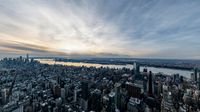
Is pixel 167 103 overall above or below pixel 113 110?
above

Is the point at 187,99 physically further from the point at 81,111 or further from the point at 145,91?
the point at 81,111

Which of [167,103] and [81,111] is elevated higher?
[167,103]

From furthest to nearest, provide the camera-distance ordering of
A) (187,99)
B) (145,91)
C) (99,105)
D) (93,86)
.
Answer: (93,86) → (145,91) → (187,99) → (99,105)

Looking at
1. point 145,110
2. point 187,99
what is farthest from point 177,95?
point 145,110

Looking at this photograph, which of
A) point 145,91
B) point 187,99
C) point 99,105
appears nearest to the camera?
point 99,105

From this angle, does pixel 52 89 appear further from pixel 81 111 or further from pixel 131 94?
pixel 131 94

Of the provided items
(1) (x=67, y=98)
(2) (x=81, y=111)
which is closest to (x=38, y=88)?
(1) (x=67, y=98)

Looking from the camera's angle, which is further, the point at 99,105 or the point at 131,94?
the point at 131,94

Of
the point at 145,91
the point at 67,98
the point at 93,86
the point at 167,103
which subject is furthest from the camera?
the point at 93,86

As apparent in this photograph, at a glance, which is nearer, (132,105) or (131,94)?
(132,105)
